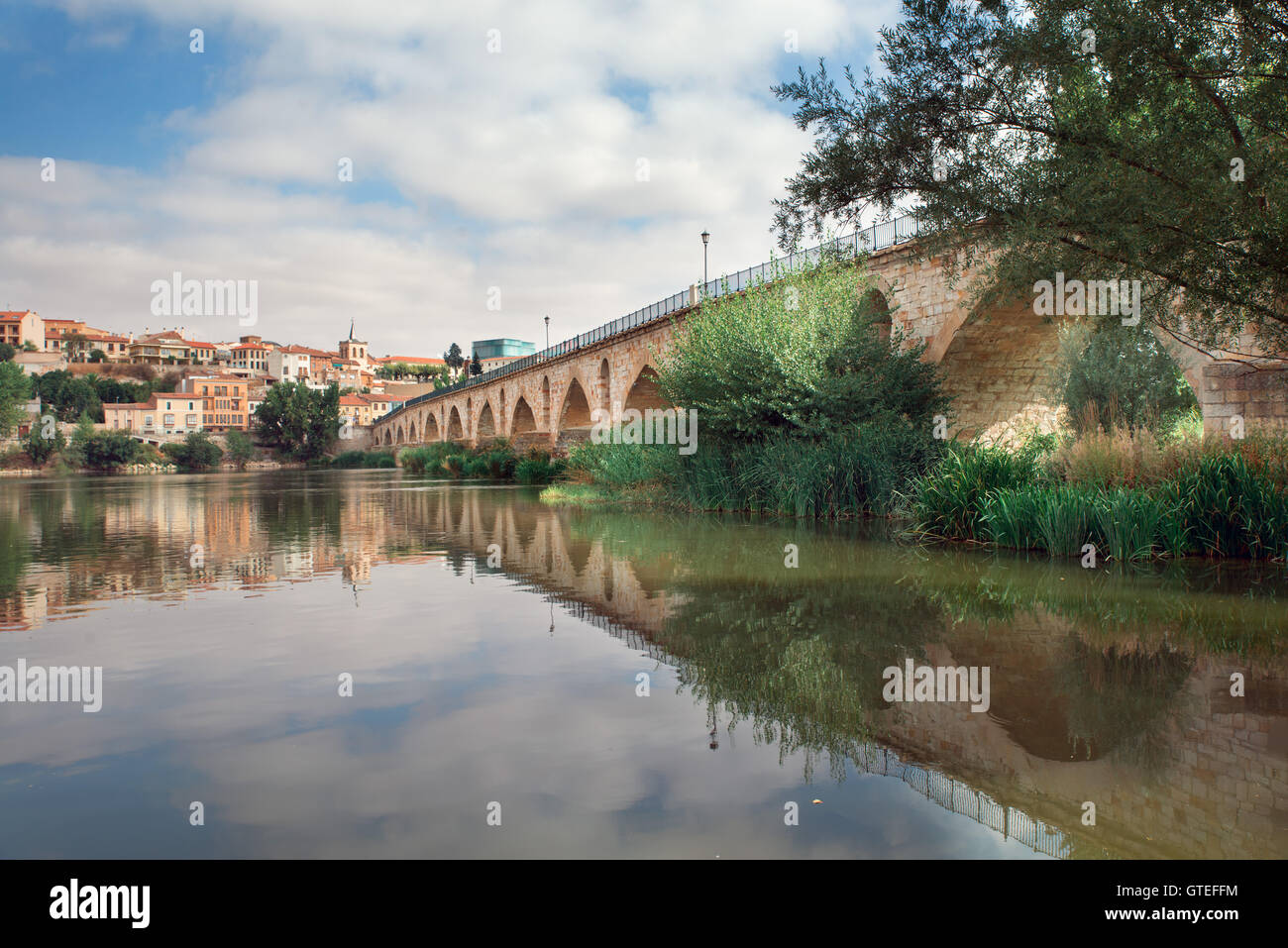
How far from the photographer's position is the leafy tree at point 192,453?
7456 centimetres

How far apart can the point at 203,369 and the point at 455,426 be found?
72079mm

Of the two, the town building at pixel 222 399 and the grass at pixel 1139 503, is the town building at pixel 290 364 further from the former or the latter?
the grass at pixel 1139 503

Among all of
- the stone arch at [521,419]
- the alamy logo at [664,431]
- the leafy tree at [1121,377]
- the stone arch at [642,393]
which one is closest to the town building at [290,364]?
the stone arch at [521,419]

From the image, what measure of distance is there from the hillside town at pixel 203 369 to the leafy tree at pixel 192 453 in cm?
1531

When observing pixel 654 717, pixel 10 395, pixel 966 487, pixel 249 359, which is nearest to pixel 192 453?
pixel 10 395

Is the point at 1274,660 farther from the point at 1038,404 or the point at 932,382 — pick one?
the point at 1038,404

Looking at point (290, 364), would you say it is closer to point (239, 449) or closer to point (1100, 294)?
point (239, 449)

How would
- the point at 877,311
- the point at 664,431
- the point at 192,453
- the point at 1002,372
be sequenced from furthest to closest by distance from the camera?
the point at 192,453
the point at 877,311
the point at 1002,372
the point at 664,431

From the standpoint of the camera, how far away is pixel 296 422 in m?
81.9

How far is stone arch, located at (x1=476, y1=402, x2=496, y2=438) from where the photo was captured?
57.9 meters

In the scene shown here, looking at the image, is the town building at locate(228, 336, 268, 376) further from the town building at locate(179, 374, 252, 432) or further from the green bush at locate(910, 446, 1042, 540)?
the green bush at locate(910, 446, 1042, 540)

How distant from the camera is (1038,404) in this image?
20281mm

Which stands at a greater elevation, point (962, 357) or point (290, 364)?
point (290, 364)

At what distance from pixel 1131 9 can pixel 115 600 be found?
990 centimetres
